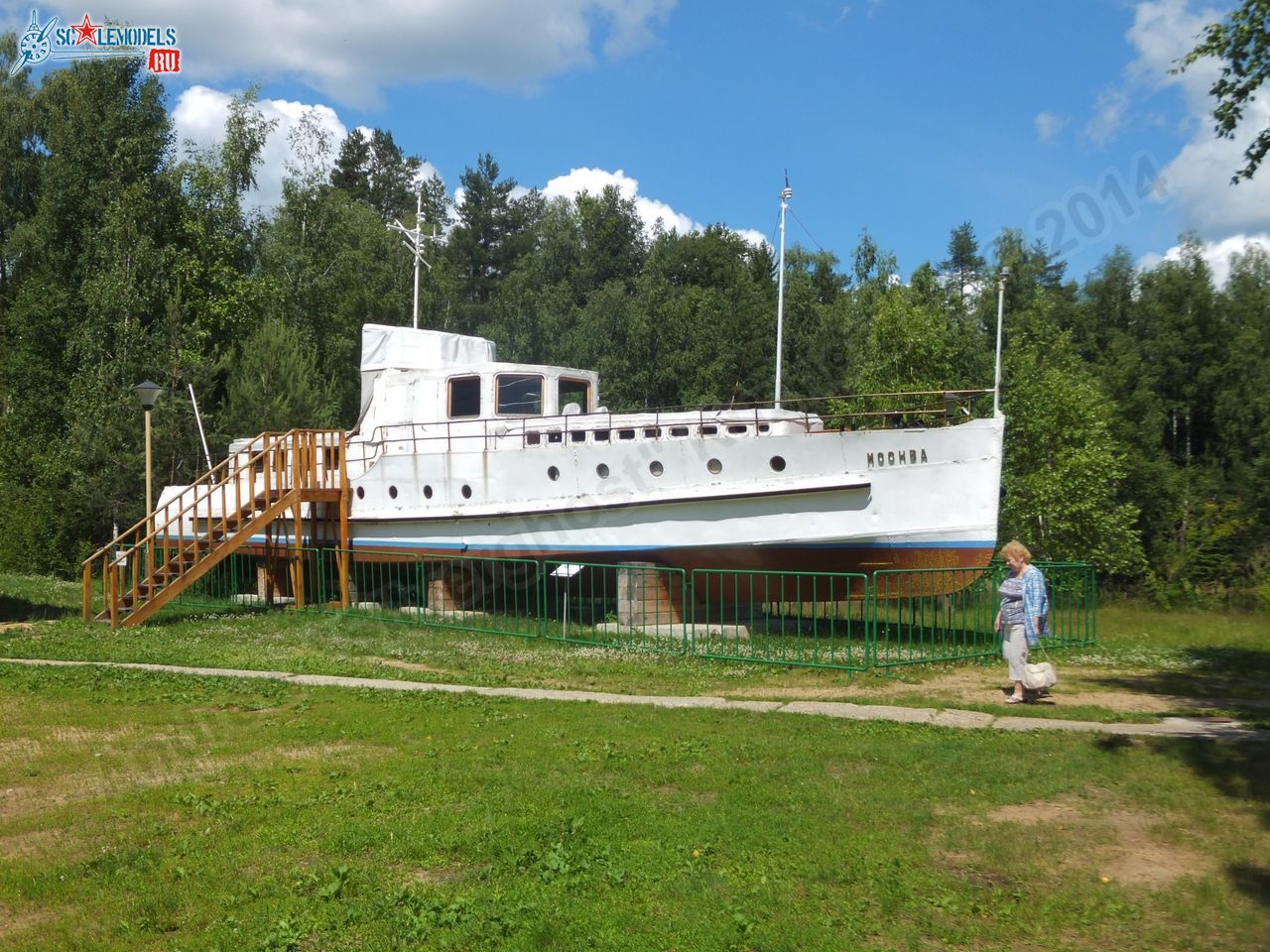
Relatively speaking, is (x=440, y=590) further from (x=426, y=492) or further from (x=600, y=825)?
(x=600, y=825)

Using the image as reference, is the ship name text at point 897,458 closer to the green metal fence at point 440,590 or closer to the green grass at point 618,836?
the green metal fence at point 440,590

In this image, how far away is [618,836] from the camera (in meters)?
6.31

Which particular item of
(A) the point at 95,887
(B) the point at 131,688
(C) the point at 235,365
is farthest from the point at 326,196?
(A) the point at 95,887

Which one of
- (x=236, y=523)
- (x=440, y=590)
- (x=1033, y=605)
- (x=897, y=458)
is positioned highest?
(x=897, y=458)

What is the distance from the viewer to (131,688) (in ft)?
36.2

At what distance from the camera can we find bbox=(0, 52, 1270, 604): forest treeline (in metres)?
29.1

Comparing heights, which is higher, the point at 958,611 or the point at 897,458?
the point at 897,458

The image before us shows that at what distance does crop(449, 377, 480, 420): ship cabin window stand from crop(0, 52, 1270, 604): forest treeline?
43.3ft

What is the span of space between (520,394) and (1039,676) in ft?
35.3

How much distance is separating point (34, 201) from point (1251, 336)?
1756 inches

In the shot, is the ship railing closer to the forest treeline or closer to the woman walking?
the woman walking

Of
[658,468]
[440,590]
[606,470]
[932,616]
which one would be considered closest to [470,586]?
[440,590]

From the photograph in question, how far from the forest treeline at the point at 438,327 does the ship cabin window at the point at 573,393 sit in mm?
14016

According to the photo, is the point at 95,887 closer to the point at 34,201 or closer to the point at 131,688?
the point at 131,688
